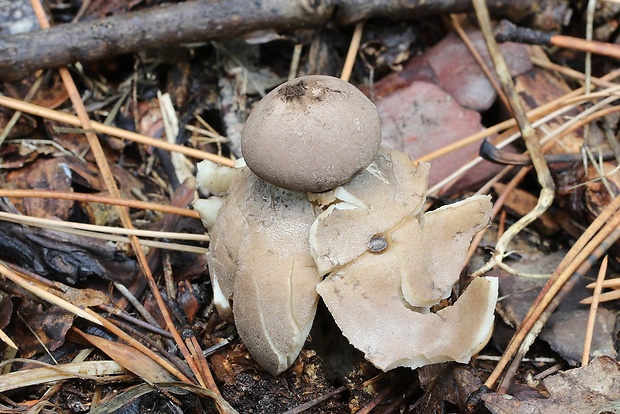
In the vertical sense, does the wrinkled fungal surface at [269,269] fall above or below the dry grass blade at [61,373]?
above

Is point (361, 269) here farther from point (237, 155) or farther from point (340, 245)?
point (237, 155)

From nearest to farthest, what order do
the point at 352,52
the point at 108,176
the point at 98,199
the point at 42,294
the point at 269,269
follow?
1. the point at 269,269
2. the point at 42,294
3. the point at 98,199
4. the point at 108,176
5. the point at 352,52

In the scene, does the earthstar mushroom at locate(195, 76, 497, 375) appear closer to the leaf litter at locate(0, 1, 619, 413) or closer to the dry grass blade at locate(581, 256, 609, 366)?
the leaf litter at locate(0, 1, 619, 413)

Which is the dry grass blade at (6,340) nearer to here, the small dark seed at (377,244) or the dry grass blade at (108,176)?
the dry grass blade at (108,176)

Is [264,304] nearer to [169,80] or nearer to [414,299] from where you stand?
[414,299]

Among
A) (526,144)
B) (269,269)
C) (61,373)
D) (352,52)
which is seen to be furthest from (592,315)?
(61,373)

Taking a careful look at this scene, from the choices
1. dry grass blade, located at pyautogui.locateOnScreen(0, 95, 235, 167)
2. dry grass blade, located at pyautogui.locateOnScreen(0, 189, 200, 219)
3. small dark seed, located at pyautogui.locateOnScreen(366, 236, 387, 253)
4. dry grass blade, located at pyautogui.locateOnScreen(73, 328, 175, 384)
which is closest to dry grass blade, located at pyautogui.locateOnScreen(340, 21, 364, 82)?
dry grass blade, located at pyautogui.locateOnScreen(0, 95, 235, 167)

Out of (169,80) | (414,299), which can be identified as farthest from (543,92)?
(169,80)

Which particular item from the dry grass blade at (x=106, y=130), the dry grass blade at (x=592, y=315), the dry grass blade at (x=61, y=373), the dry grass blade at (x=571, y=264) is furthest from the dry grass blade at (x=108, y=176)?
the dry grass blade at (x=592, y=315)
